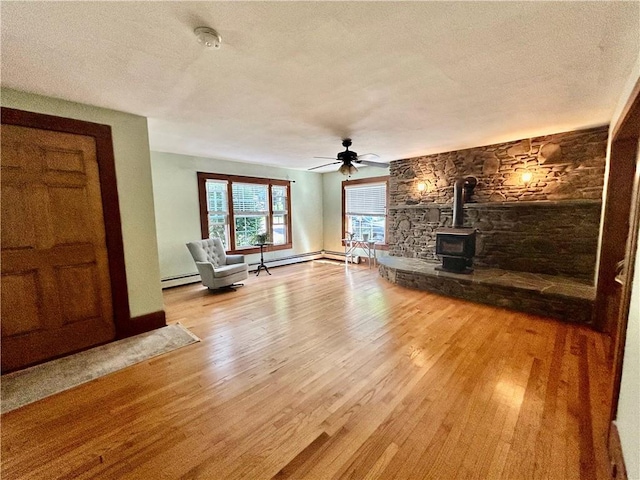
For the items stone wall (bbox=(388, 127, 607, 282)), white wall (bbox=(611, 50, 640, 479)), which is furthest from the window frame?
white wall (bbox=(611, 50, 640, 479))

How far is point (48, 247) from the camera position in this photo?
2428mm

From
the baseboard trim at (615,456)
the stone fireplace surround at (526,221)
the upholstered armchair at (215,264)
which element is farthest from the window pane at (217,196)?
the baseboard trim at (615,456)

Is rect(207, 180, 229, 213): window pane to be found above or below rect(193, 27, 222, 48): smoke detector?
below

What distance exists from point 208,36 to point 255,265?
512cm

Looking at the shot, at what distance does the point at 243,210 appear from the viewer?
594cm

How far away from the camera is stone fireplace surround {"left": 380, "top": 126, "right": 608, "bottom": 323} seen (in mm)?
3539

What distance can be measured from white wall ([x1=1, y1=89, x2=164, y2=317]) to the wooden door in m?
0.20

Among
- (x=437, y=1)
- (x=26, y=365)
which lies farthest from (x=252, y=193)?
(x=437, y=1)

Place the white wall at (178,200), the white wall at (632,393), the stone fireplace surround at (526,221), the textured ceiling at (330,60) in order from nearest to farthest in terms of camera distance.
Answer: the white wall at (632,393) < the textured ceiling at (330,60) < the stone fireplace surround at (526,221) < the white wall at (178,200)

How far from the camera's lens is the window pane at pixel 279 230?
6.61 meters

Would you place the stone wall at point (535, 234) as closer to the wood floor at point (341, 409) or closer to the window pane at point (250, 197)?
the wood floor at point (341, 409)

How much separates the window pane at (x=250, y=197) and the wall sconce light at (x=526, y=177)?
5.05 metres

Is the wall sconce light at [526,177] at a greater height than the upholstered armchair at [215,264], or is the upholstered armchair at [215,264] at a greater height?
the wall sconce light at [526,177]

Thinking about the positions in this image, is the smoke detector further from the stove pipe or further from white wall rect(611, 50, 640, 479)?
the stove pipe
